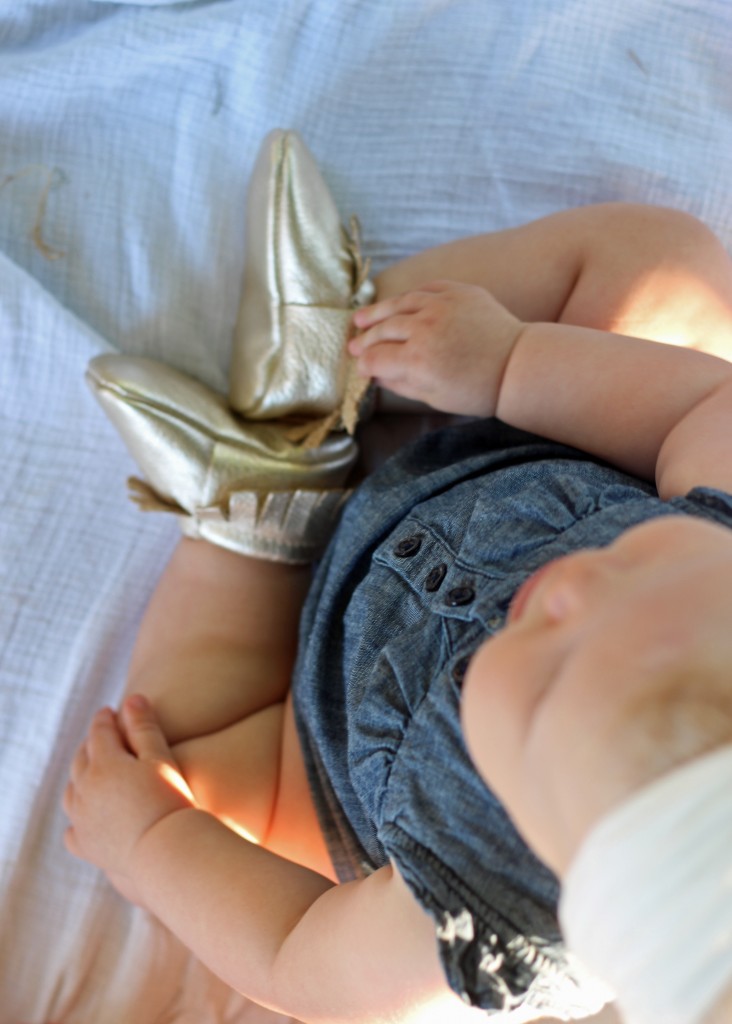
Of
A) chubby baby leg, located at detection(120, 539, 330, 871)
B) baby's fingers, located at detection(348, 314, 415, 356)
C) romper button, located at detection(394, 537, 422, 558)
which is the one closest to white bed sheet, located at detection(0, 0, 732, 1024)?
chubby baby leg, located at detection(120, 539, 330, 871)

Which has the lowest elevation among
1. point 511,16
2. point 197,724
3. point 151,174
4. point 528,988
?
point 197,724

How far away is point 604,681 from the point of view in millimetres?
365

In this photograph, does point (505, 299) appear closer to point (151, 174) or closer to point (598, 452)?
point (598, 452)

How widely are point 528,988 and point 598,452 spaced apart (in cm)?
36

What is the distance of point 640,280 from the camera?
754 millimetres

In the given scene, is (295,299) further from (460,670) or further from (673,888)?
(673,888)

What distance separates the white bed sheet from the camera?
0.87m

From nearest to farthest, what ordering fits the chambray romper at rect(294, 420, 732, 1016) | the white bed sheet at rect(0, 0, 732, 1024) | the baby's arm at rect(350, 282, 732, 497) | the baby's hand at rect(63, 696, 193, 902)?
1. the chambray romper at rect(294, 420, 732, 1016)
2. the baby's arm at rect(350, 282, 732, 497)
3. the baby's hand at rect(63, 696, 193, 902)
4. the white bed sheet at rect(0, 0, 732, 1024)

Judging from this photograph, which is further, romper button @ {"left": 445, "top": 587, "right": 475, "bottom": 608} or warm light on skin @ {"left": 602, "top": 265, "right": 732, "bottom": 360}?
warm light on skin @ {"left": 602, "top": 265, "right": 732, "bottom": 360}

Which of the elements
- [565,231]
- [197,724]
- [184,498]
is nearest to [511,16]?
[565,231]

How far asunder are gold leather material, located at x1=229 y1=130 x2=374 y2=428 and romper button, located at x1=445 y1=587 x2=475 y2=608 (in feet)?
0.79

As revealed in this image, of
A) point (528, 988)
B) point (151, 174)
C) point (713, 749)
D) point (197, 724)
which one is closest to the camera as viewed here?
point (713, 749)

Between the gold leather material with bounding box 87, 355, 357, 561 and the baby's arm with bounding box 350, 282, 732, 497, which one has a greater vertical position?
the baby's arm with bounding box 350, 282, 732, 497

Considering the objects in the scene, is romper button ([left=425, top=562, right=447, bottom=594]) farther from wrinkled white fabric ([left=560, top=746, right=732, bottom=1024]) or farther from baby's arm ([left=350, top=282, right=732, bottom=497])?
wrinkled white fabric ([left=560, top=746, right=732, bottom=1024])
